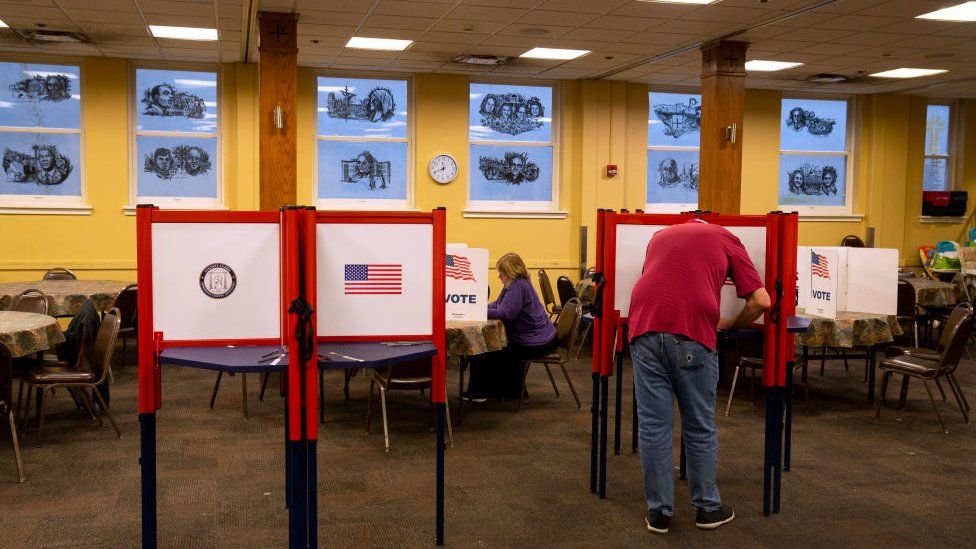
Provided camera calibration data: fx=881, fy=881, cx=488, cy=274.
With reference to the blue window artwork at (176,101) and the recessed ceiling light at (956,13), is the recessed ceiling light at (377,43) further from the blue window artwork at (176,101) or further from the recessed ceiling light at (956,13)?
the recessed ceiling light at (956,13)

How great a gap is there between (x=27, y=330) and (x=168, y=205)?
566cm

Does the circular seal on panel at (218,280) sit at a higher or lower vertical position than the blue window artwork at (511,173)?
lower

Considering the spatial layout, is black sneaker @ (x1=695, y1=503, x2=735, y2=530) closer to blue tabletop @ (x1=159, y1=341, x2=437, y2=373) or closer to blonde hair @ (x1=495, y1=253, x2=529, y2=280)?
blue tabletop @ (x1=159, y1=341, x2=437, y2=373)

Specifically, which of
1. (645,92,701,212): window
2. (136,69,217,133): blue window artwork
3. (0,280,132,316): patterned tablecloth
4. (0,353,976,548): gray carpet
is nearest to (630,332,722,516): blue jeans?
(0,353,976,548): gray carpet

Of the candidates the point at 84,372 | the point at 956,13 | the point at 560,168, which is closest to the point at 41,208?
the point at 84,372

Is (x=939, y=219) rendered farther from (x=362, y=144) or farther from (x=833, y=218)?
(x=362, y=144)

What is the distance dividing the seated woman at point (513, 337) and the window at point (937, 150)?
9596mm

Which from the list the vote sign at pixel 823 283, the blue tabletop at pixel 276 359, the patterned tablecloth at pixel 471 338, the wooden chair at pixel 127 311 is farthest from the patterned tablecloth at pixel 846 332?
the wooden chair at pixel 127 311

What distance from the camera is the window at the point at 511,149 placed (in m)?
11.5

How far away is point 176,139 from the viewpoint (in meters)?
10.5

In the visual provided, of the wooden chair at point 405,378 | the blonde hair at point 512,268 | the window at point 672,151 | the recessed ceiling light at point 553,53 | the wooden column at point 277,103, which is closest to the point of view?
the wooden chair at point 405,378

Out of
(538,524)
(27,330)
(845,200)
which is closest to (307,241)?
(538,524)

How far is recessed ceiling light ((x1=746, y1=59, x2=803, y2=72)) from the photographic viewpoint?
403 inches

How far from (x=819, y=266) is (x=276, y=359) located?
439 cm
